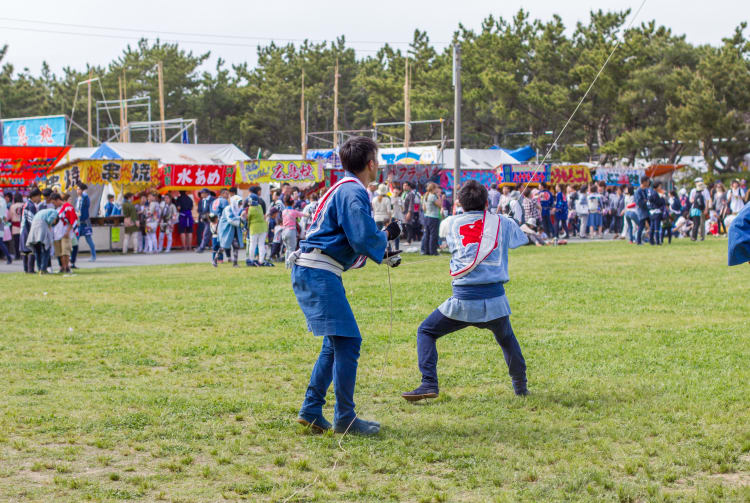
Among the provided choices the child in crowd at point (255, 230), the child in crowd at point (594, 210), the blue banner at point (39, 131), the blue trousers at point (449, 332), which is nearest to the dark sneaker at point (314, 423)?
the blue trousers at point (449, 332)

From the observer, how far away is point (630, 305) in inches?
425

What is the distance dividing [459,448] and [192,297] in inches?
335

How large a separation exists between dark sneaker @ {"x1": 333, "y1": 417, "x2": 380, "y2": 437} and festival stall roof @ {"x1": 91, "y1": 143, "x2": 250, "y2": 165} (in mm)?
26303

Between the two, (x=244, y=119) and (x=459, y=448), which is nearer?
(x=459, y=448)

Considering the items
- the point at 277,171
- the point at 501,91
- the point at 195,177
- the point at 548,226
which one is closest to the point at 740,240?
the point at 548,226

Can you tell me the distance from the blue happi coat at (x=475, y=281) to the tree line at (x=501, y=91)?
3871 centimetres

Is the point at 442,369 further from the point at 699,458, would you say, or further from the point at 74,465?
the point at 74,465

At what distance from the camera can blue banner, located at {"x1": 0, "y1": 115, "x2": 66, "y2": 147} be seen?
29.6 metres

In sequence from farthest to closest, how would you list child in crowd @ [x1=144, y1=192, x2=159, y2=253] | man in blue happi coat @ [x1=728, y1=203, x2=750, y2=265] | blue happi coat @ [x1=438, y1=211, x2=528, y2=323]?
child in crowd @ [x1=144, y1=192, x2=159, y2=253] → blue happi coat @ [x1=438, y1=211, x2=528, y2=323] → man in blue happi coat @ [x1=728, y1=203, x2=750, y2=265]

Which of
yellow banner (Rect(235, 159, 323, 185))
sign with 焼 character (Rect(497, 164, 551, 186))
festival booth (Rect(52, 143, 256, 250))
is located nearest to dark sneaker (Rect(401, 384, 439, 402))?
festival booth (Rect(52, 143, 256, 250))

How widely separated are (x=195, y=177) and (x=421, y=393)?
21.6m

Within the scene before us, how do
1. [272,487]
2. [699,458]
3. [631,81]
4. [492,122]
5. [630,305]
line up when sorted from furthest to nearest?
[492,122] → [631,81] → [630,305] → [699,458] → [272,487]

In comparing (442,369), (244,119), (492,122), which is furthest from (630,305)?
(244,119)

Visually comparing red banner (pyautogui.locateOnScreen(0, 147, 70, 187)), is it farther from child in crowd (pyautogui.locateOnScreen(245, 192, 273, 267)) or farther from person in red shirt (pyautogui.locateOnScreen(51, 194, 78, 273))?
child in crowd (pyautogui.locateOnScreen(245, 192, 273, 267))
